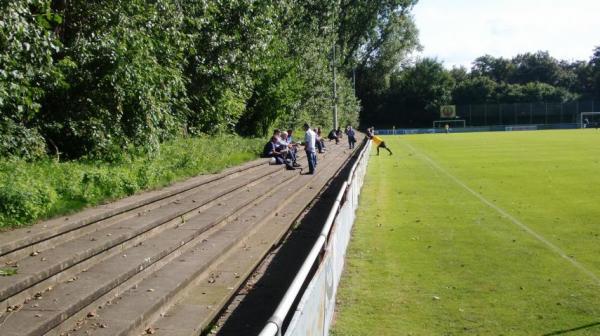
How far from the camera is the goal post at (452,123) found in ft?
336

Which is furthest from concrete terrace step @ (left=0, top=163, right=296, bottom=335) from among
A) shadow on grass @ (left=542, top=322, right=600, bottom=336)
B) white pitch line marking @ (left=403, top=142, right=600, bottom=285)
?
white pitch line marking @ (left=403, top=142, right=600, bottom=285)

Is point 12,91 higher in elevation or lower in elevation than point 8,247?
higher

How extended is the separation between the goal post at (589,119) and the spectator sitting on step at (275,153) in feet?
276

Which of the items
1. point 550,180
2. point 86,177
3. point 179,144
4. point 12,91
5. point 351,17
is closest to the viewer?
point 12,91

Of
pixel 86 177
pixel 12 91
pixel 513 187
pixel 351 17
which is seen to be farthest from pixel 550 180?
pixel 351 17

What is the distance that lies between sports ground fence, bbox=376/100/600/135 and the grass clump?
90756mm

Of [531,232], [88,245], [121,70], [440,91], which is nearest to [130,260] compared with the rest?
[88,245]

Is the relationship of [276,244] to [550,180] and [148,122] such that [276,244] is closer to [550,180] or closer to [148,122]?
[148,122]

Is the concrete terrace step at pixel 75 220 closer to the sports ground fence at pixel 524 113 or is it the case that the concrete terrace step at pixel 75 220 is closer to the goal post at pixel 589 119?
the goal post at pixel 589 119

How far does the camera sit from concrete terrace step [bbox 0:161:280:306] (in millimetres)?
6125

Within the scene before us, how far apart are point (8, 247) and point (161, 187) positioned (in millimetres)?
6024

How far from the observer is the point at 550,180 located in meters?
21.1

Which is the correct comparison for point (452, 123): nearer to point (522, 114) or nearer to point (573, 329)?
point (522, 114)

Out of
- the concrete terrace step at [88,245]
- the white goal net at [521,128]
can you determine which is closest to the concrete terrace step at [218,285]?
the concrete terrace step at [88,245]
